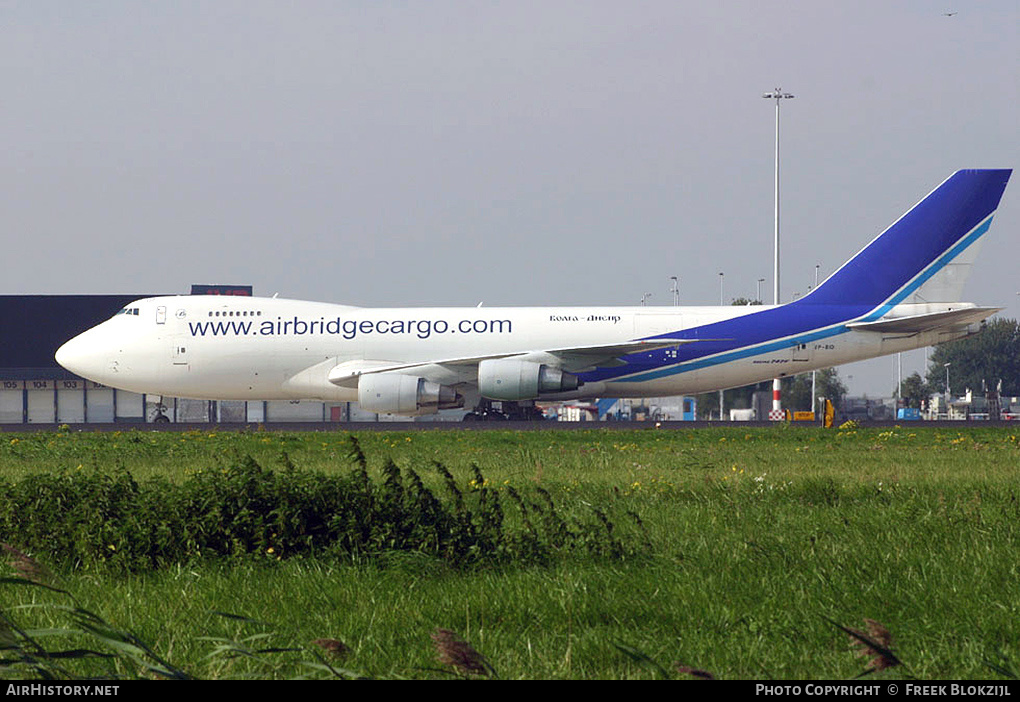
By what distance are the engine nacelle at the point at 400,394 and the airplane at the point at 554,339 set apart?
39 millimetres

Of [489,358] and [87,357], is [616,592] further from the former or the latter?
[87,357]

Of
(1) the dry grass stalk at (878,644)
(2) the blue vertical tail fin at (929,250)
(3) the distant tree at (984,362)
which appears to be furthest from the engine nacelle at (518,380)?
(3) the distant tree at (984,362)

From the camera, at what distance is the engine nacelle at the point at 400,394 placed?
104ft

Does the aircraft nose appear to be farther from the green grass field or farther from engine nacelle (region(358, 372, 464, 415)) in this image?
the green grass field

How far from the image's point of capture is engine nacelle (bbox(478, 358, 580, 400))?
32.0 metres

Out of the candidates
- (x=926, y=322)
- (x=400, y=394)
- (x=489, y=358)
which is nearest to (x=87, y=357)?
(x=400, y=394)

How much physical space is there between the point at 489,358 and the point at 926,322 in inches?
474

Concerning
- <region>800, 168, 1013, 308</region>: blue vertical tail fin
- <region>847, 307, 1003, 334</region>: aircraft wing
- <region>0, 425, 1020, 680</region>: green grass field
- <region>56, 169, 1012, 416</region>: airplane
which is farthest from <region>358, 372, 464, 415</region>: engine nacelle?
<region>0, 425, 1020, 680</region>: green grass field

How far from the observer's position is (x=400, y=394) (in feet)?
104

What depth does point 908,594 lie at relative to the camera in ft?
21.8

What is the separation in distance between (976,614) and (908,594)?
0.47 m

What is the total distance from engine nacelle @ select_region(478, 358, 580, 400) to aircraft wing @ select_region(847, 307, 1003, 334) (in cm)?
842

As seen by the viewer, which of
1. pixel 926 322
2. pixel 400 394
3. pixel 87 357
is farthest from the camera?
pixel 87 357
